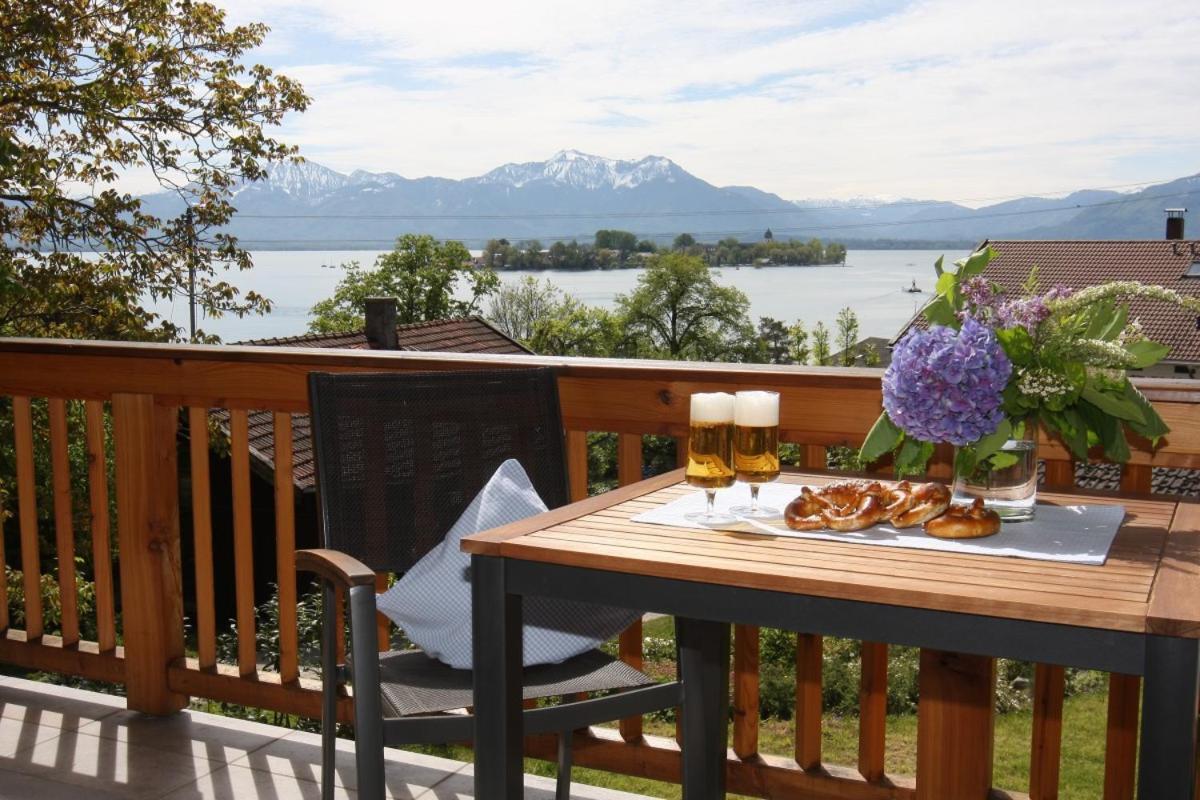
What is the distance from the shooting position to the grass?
7.23 m

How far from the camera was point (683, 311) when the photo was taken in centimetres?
4722

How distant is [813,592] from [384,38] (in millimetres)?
72891

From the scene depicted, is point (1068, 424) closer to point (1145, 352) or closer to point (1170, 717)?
point (1145, 352)

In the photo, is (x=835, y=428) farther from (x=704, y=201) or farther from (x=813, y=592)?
(x=704, y=201)

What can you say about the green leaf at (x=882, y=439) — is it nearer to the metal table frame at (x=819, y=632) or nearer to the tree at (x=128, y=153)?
the metal table frame at (x=819, y=632)

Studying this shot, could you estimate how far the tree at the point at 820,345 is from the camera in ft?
139

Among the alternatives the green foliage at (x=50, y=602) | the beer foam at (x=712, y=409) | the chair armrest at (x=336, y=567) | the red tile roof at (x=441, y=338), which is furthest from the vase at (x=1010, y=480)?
the red tile roof at (x=441, y=338)

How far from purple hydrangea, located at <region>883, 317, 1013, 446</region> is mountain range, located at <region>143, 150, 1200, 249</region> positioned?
3487 cm

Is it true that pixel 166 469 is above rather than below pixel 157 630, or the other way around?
above

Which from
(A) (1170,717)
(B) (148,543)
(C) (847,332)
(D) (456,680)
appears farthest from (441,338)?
(C) (847,332)

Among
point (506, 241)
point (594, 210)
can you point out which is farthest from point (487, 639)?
point (594, 210)

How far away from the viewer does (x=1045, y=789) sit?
212cm

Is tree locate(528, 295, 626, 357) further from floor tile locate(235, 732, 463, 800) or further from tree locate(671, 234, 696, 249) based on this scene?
floor tile locate(235, 732, 463, 800)

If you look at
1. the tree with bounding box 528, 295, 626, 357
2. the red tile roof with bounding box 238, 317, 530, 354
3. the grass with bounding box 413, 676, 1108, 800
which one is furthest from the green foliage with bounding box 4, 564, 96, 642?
the tree with bounding box 528, 295, 626, 357
